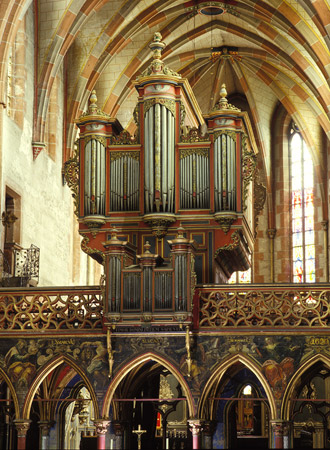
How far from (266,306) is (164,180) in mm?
4564

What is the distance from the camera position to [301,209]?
4434cm

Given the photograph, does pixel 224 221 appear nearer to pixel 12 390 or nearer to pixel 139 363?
pixel 139 363

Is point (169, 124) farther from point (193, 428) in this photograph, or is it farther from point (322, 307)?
point (193, 428)

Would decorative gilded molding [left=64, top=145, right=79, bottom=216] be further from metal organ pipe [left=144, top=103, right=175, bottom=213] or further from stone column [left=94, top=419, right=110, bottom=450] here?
stone column [left=94, top=419, right=110, bottom=450]

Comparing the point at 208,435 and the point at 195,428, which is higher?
the point at 195,428

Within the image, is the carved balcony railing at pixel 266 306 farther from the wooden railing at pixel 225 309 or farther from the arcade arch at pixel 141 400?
the arcade arch at pixel 141 400

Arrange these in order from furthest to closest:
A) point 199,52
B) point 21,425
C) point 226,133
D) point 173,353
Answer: point 199,52 → point 226,133 → point 21,425 → point 173,353

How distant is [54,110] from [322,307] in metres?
15.5

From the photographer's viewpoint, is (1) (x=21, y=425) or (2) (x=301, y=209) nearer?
(1) (x=21, y=425)

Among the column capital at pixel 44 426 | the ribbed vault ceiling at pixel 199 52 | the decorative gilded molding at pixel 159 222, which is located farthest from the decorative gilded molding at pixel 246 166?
the column capital at pixel 44 426

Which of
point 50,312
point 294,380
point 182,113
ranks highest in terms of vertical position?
point 182,113

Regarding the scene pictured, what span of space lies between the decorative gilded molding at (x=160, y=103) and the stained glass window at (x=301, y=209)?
18.7 meters

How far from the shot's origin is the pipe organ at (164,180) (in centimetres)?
2491

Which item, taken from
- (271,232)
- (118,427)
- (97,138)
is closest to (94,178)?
(97,138)
